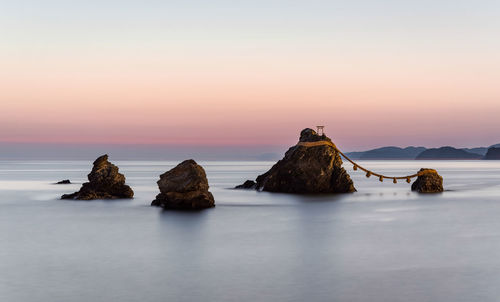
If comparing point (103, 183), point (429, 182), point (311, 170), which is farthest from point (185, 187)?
point (429, 182)

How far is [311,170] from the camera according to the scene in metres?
35.9

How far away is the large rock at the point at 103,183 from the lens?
2978 centimetres

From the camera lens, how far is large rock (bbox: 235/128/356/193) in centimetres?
3531

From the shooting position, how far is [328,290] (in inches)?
454

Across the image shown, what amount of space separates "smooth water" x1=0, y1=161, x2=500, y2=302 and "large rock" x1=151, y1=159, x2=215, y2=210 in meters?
0.83

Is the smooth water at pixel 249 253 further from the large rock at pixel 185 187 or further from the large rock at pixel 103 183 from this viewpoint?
the large rock at pixel 103 183

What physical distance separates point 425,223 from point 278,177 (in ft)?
49.5

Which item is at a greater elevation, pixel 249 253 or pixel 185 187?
pixel 185 187

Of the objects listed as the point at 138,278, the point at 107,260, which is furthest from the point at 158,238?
the point at 138,278

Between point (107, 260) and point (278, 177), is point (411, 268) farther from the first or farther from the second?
point (278, 177)

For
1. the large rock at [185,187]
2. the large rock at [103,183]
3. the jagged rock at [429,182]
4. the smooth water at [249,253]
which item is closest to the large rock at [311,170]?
the jagged rock at [429,182]

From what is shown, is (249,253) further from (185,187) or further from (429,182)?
(429,182)

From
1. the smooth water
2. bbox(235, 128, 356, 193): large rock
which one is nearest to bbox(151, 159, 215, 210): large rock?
the smooth water

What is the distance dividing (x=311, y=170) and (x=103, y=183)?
1339 cm
